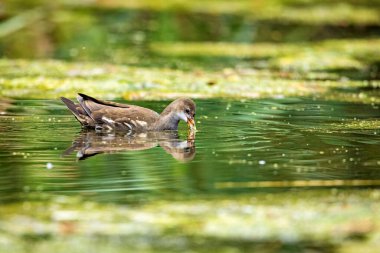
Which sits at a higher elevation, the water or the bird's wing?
the bird's wing

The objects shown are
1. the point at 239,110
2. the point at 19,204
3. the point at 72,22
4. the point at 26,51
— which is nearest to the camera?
the point at 19,204

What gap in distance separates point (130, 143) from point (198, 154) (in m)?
0.98

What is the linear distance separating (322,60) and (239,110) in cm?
599

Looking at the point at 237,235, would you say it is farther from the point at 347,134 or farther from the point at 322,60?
the point at 322,60

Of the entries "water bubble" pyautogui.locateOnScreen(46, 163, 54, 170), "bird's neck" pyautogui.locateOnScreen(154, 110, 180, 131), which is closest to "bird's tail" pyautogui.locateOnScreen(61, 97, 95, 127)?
"bird's neck" pyautogui.locateOnScreen(154, 110, 180, 131)

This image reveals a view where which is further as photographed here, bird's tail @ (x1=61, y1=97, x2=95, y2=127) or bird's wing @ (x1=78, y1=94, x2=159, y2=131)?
bird's tail @ (x1=61, y1=97, x2=95, y2=127)

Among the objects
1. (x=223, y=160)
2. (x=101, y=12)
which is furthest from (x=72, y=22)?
(x=223, y=160)

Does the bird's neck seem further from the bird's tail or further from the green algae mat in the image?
the bird's tail

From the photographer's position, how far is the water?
773 cm

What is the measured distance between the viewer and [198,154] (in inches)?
368

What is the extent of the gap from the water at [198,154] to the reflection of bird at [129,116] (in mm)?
151

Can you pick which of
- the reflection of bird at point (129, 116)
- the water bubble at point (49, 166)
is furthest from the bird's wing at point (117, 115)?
the water bubble at point (49, 166)

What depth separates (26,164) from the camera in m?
8.66

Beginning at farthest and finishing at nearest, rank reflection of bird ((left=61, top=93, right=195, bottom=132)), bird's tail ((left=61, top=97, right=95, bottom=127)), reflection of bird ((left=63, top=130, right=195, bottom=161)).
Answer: bird's tail ((left=61, top=97, right=95, bottom=127)) → reflection of bird ((left=61, top=93, right=195, bottom=132)) → reflection of bird ((left=63, top=130, right=195, bottom=161))
